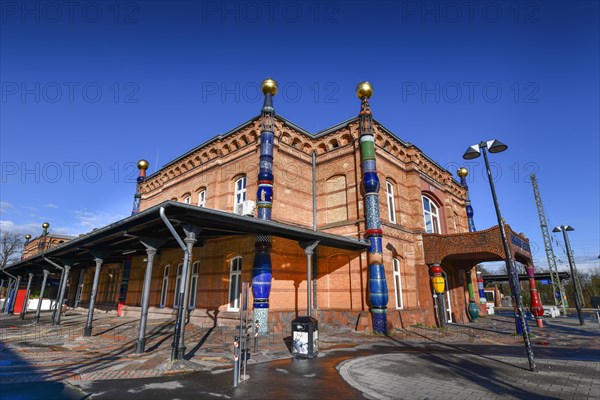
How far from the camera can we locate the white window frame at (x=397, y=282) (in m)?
14.3

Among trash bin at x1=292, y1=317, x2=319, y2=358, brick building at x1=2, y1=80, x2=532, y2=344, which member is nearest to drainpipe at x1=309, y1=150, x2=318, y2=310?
brick building at x1=2, y1=80, x2=532, y2=344

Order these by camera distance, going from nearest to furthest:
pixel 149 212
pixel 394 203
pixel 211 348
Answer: pixel 149 212 < pixel 211 348 < pixel 394 203

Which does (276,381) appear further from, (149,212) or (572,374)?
(572,374)

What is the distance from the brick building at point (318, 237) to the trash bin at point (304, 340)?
123 inches

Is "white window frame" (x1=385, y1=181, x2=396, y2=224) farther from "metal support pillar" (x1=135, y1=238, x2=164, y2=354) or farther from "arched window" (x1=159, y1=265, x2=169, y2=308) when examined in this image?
"arched window" (x1=159, y1=265, x2=169, y2=308)

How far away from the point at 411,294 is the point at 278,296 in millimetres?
6622

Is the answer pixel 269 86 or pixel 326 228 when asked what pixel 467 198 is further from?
pixel 269 86

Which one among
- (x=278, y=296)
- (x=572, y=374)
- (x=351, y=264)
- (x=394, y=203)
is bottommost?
(x=572, y=374)

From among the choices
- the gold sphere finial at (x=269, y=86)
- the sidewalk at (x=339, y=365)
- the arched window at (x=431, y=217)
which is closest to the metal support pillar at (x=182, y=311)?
the sidewalk at (x=339, y=365)

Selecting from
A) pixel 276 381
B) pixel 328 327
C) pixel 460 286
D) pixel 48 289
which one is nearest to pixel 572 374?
pixel 276 381

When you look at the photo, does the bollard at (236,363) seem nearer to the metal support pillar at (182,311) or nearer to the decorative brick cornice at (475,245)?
the metal support pillar at (182,311)

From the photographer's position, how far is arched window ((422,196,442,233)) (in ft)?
61.2

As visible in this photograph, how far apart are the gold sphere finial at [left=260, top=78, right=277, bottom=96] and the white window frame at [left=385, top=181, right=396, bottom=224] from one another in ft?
24.4

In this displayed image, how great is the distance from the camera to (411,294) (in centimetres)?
1486
